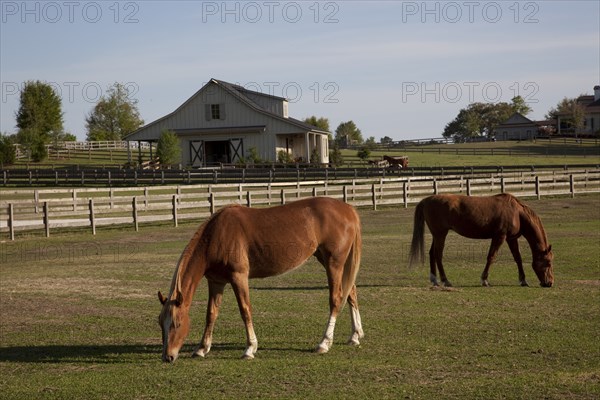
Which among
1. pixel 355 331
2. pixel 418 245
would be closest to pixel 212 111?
pixel 418 245

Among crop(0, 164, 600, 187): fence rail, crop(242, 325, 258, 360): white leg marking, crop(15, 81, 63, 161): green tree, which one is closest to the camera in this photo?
crop(242, 325, 258, 360): white leg marking

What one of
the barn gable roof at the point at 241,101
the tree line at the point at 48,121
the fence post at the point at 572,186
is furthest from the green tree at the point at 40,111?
the fence post at the point at 572,186

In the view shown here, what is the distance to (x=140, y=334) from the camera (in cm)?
968

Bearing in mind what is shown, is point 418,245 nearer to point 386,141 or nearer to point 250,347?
point 250,347

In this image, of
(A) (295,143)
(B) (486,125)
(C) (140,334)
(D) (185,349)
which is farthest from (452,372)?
(B) (486,125)

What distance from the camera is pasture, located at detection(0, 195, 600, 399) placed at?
23.5 ft

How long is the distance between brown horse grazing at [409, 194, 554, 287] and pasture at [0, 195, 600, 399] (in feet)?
1.99

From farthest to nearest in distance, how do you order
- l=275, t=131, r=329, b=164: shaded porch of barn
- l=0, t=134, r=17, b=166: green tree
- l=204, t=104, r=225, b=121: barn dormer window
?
l=0, t=134, r=17, b=166: green tree, l=275, t=131, r=329, b=164: shaded porch of barn, l=204, t=104, r=225, b=121: barn dormer window

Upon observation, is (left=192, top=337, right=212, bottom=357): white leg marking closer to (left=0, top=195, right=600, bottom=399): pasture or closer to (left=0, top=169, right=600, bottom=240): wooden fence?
(left=0, top=195, right=600, bottom=399): pasture

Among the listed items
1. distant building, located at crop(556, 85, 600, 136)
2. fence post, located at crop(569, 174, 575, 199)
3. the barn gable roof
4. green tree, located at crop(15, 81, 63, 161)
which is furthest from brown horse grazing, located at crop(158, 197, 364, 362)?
distant building, located at crop(556, 85, 600, 136)

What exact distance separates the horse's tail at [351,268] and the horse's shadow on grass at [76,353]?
221 cm

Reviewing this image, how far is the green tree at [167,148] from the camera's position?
186 feet

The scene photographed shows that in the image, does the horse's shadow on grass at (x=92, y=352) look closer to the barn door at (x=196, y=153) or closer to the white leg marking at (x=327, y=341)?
the white leg marking at (x=327, y=341)

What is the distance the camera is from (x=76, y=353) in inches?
346
